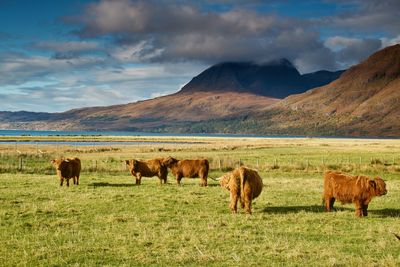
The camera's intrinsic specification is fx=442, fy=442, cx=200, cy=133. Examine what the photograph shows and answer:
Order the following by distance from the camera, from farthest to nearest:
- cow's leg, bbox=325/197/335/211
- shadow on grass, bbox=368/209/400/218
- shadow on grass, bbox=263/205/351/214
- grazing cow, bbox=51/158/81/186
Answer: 1. grazing cow, bbox=51/158/81/186
2. shadow on grass, bbox=263/205/351/214
3. cow's leg, bbox=325/197/335/211
4. shadow on grass, bbox=368/209/400/218

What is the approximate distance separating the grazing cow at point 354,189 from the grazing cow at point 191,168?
9.74m

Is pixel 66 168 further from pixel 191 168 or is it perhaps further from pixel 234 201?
pixel 234 201

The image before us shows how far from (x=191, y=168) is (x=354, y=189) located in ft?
38.8

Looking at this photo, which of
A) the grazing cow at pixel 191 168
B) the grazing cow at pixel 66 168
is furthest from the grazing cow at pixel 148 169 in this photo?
the grazing cow at pixel 66 168

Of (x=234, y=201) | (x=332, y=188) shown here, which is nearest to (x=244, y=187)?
(x=234, y=201)

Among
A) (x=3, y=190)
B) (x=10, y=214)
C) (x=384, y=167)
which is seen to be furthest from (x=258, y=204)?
(x=384, y=167)

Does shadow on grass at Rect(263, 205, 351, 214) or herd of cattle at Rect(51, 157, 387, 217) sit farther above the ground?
herd of cattle at Rect(51, 157, 387, 217)

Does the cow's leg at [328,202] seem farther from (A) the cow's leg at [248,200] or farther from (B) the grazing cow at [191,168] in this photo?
(B) the grazing cow at [191,168]

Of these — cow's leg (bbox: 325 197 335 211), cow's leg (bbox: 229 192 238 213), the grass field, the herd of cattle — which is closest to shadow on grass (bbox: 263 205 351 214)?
the grass field

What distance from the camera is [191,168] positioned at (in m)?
27.5

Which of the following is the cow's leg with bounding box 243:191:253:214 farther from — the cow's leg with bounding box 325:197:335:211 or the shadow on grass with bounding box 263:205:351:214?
the cow's leg with bounding box 325:197:335:211

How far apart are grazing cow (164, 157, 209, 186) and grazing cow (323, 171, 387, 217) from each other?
9.74 metres

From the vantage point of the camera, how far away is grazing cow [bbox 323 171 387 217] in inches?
687

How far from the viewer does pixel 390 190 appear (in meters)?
26.4
